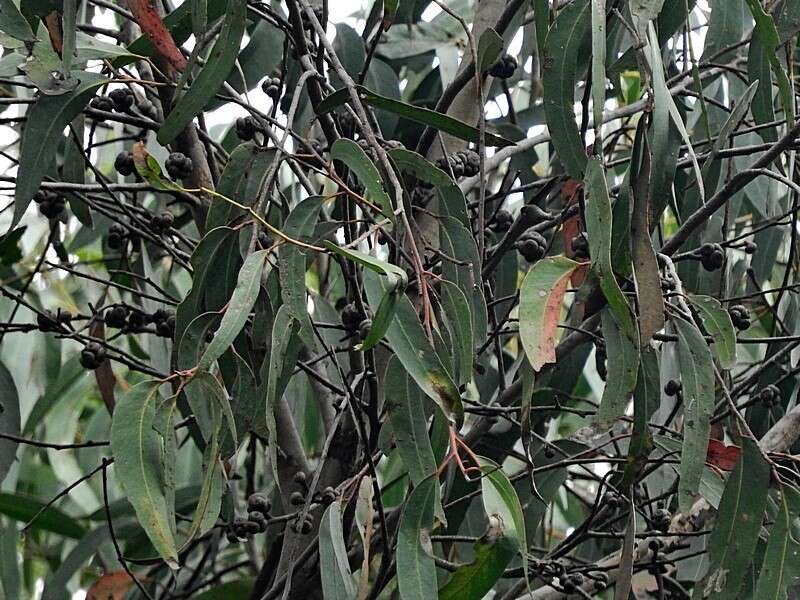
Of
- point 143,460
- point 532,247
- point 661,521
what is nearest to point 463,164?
point 532,247

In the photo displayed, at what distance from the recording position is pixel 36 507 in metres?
1.91

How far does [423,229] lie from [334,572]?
0.54m

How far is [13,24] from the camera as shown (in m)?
1.03

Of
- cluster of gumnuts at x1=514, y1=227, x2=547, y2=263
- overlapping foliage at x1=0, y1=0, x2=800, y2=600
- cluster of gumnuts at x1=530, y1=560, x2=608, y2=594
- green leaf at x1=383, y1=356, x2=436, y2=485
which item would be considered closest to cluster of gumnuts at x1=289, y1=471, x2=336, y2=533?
overlapping foliage at x1=0, y1=0, x2=800, y2=600

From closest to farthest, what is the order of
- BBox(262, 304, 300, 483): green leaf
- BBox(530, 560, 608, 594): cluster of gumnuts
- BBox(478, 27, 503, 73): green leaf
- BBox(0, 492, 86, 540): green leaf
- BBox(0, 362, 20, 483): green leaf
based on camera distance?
1. BBox(262, 304, 300, 483): green leaf
2. BBox(478, 27, 503, 73): green leaf
3. BBox(530, 560, 608, 594): cluster of gumnuts
4. BBox(0, 362, 20, 483): green leaf
5. BBox(0, 492, 86, 540): green leaf

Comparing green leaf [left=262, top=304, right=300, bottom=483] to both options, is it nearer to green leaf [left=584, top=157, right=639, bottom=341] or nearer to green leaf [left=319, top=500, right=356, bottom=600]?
green leaf [left=319, top=500, right=356, bottom=600]

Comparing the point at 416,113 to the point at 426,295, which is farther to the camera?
the point at 416,113

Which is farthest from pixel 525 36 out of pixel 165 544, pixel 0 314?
pixel 0 314

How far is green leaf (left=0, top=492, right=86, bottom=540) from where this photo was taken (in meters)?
1.91

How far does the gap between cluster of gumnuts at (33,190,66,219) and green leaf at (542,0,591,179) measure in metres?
0.75

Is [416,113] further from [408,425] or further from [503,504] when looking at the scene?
[503,504]

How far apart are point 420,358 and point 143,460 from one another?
245 mm

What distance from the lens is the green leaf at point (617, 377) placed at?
96 centimetres

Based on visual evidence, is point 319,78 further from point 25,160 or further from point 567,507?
point 567,507
